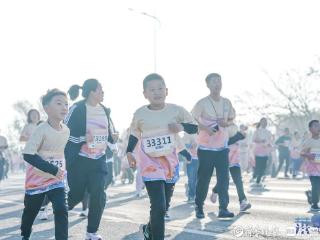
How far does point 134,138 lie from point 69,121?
3.92ft

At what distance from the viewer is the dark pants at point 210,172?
8773 mm

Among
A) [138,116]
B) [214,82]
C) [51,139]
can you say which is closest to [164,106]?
[138,116]

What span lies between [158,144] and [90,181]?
1.37 metres

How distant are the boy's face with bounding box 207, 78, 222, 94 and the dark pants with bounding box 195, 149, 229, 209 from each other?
3.04 feet

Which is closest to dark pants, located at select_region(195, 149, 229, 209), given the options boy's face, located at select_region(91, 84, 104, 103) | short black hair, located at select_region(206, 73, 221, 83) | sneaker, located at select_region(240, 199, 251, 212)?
sneaker, located at select_region(240, 199, 251, 212)

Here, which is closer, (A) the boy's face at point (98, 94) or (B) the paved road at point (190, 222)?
(B) the paved road at point (190, 222)

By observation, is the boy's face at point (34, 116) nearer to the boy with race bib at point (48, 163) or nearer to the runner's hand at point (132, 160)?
the boy with race bib at point (48, 163)

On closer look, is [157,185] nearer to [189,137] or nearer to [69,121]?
[69,121]

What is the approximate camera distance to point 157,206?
5.94 metres

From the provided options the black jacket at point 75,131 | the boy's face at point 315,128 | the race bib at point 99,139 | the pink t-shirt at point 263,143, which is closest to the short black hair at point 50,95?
the black jacket at point 75,131

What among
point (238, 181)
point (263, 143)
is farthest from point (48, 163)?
point (263, 143)

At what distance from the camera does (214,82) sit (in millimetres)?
8680

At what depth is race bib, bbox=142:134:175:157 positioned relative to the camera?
6.18 metres

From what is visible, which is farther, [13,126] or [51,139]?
[13,126]
